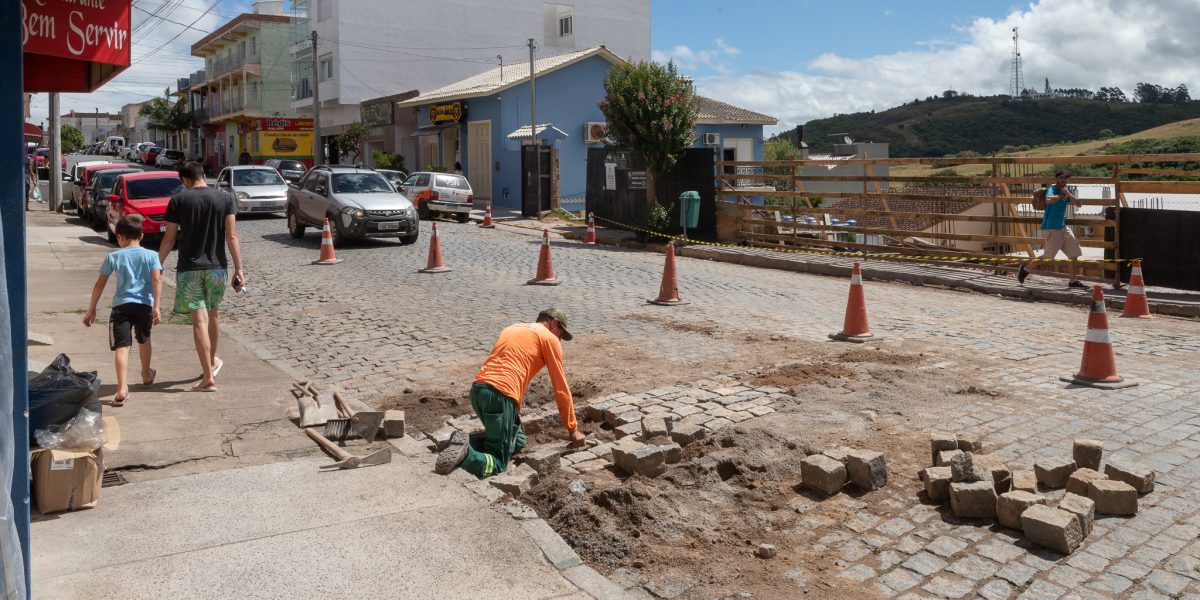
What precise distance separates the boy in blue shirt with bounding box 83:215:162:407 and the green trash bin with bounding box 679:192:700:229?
14.9 m

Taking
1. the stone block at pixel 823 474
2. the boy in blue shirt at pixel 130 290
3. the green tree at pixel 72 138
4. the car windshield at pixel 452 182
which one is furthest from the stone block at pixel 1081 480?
the green tree at pixel 72 138

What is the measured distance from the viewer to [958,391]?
25.6 feet

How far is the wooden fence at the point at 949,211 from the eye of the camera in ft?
47.3

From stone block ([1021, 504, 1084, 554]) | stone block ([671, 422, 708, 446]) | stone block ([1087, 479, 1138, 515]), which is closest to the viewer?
stone block ([1021, 504, 1084, 554])

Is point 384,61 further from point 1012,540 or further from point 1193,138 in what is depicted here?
point 1012,540

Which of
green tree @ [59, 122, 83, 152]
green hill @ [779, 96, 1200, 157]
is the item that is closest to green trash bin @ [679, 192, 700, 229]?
green hill @ [779, 96, 1200, 157]

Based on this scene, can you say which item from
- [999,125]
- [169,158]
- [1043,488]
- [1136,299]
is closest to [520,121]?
[1136,299]

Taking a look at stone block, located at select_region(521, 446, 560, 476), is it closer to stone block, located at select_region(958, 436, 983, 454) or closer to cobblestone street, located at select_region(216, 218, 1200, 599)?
cobblestone street, located at select_region(216, 218, 1200, 599)

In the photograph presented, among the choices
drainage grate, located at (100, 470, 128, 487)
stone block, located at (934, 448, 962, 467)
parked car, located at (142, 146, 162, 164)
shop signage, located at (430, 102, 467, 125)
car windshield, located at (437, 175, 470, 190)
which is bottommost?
drainage grate, located at (100, 470, 128, 487)

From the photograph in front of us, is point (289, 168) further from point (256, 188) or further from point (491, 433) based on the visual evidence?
point (491, 433)

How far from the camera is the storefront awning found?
3288 cm

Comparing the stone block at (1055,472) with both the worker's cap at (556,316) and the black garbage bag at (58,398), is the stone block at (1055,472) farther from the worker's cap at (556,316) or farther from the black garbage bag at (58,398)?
the black garbage bag at (58,398)

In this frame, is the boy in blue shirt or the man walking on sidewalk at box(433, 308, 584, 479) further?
the boy in blue shirt

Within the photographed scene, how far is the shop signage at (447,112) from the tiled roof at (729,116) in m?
9.22
